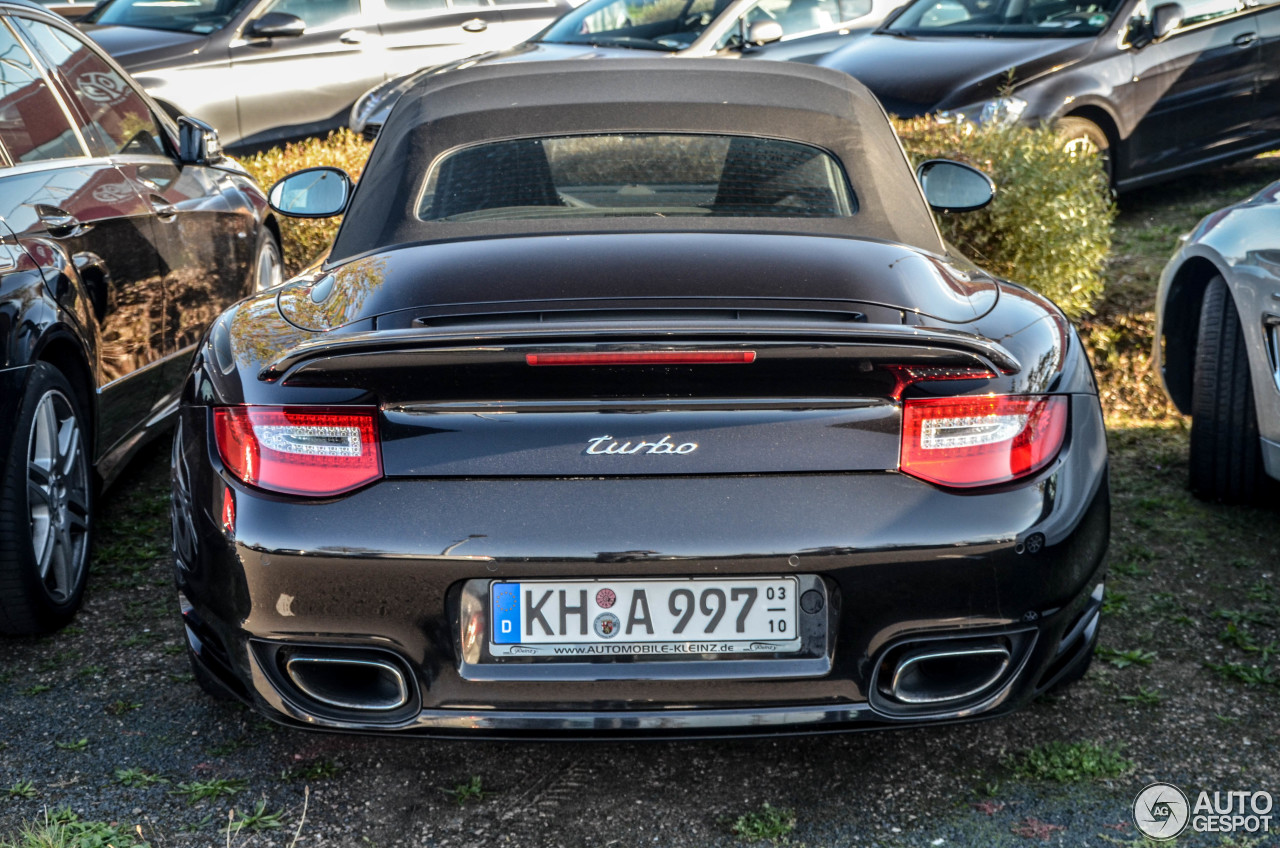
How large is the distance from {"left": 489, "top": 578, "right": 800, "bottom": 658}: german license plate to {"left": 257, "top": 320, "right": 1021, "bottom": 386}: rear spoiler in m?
0.41

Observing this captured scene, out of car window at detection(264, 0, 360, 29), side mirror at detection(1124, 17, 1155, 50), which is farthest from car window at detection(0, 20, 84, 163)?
side mirror at detection(1124, 17, 1155, 50)

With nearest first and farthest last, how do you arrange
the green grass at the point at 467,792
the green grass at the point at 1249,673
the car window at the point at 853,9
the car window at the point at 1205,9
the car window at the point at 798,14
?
the green grass at the point at 467,792
the green grass at the point at 1249,673
the car window at the point at 1205,9
the car window at the point at 798,14
the car window at the point at 853,9

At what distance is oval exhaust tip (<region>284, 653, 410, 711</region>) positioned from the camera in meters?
2.37

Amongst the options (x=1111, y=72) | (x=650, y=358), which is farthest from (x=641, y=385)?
(x=1111, y=72)

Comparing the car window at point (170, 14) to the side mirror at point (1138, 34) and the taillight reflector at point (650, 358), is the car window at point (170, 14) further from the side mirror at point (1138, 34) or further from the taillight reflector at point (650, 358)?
the taillight reflector at point (650, 358)

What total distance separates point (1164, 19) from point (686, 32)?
9.67 ft

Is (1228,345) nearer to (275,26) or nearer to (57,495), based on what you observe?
(57,495)

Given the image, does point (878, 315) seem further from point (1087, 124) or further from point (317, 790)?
point (1087, 124)

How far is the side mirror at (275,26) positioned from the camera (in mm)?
9023

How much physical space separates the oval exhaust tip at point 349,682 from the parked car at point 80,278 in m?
1.25

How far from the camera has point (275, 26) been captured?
9.05 m

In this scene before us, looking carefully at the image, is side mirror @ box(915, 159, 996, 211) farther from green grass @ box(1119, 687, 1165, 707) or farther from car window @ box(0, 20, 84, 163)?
car window @ box(0, 20, 84, 163)

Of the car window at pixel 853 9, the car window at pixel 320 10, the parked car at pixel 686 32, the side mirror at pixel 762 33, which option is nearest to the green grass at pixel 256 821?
the parked car at pixel 686 32

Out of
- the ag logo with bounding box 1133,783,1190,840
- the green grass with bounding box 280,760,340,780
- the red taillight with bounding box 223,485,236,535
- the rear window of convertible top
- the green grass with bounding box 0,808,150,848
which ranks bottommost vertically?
the ag logo with bounding box 1133,783,1190,840
